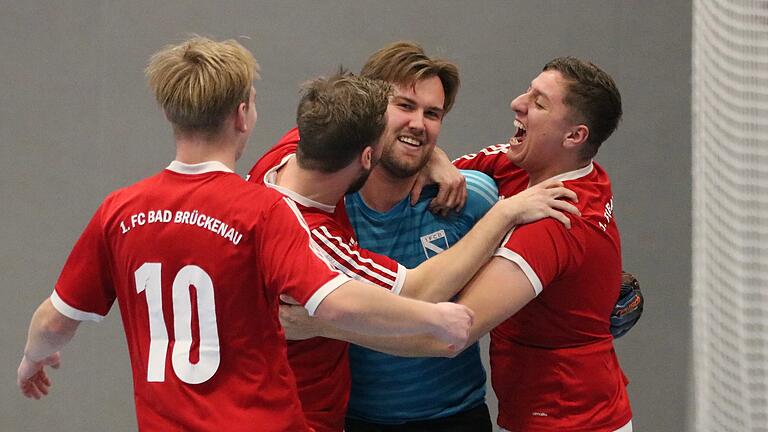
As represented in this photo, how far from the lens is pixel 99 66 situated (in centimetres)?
525

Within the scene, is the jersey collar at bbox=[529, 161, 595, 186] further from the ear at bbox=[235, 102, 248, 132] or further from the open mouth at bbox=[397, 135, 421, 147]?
the ear at bbox=[235, 102, 248, 132]

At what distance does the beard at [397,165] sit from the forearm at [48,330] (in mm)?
1037

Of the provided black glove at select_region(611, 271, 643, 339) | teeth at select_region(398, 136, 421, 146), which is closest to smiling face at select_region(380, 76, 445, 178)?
teeth at select_region(398, 136, 421, 146)

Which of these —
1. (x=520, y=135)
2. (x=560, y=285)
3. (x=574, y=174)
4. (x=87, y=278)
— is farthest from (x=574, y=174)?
(x=87, y=278)

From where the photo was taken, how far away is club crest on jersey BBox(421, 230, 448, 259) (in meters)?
3.17

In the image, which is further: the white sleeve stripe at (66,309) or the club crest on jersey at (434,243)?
the club crest on jersey at (434,243)

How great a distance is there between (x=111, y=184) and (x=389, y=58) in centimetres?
236

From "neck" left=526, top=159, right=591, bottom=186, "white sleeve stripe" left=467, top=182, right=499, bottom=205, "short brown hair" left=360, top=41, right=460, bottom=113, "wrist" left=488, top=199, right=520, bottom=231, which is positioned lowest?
"white sleeve stripe" left=467, top=182, right=499, bottom=205

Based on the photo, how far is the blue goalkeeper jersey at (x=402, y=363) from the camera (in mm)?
3162

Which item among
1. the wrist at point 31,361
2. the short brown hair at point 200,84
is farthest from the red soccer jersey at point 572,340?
the wrist at point 31,361

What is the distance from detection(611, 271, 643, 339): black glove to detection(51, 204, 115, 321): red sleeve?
1.61 metres

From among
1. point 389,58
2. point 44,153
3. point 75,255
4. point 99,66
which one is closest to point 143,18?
point 99,66

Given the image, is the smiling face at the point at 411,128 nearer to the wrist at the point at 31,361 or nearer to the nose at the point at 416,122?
the nose at the point at 416,122

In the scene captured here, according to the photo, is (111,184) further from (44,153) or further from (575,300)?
(575,300)
